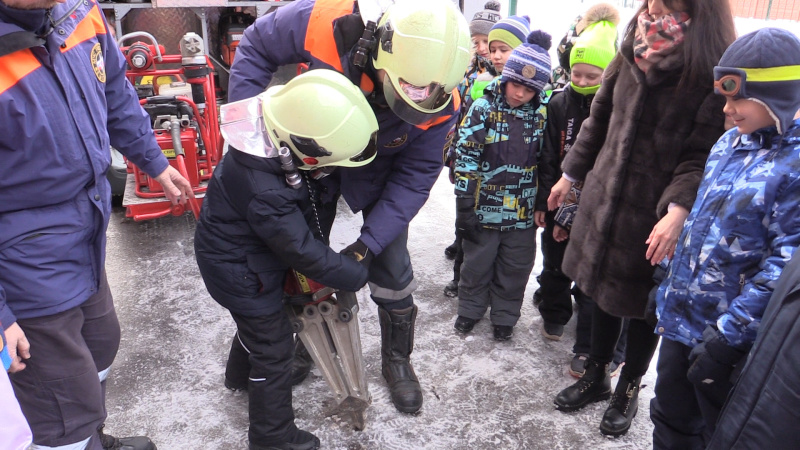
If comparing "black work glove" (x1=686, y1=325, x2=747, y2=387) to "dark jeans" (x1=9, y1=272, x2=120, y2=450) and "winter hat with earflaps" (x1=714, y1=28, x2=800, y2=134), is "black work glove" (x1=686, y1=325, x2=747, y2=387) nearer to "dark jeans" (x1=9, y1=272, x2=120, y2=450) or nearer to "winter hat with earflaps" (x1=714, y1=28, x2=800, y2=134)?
"winter hat with earflaps" (x1=714, y1=28, x2=800, y2=134)

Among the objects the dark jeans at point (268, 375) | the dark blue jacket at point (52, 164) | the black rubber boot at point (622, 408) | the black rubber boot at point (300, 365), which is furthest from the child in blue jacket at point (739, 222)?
the dark blue jacket at point (52, 164)

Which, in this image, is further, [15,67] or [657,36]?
[657,36]

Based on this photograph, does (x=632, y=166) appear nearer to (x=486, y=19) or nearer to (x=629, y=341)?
(x=629, y=341)

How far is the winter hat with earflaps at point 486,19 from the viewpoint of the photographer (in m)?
4.34

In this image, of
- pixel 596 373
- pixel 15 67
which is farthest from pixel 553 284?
pixel 15 67

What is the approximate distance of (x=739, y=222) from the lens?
5.22ft

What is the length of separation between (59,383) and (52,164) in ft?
2.14

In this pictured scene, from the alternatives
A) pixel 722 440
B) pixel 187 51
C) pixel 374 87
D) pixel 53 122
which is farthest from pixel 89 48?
pixel 187 51

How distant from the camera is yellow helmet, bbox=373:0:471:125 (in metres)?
1.86

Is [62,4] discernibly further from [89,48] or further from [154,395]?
[154,395]

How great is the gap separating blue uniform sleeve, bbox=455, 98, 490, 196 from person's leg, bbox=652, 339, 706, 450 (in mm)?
1251

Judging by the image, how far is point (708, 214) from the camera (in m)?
1.69

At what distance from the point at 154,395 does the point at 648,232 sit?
7.37ft

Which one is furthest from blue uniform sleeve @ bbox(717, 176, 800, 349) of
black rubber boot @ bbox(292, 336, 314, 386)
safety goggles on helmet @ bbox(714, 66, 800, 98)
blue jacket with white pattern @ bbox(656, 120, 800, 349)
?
black rubber boot @ bbox(292, 336, 314, 386)
